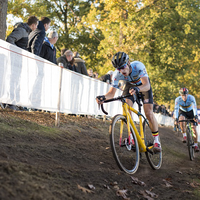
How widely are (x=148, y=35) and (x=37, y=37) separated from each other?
15.8 meters

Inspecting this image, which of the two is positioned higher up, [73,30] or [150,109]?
[73,30]

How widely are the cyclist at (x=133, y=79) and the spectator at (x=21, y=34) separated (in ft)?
9.26

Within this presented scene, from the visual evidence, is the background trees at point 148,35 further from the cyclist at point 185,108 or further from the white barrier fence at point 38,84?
the white barrier fence at point 38,84

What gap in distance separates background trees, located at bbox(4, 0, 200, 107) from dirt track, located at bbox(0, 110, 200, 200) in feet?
47.4

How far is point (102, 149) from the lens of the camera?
23.6 ft

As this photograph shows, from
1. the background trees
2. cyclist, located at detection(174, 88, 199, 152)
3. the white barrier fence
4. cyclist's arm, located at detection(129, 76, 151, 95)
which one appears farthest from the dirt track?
the background trees

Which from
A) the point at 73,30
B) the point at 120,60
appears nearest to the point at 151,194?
the point at 120,60

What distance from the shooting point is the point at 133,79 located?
6.35 m

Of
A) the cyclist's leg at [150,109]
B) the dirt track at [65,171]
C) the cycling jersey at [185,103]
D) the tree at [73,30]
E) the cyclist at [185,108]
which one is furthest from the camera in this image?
the tree at [73,30]

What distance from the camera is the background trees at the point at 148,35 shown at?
21.4 metres

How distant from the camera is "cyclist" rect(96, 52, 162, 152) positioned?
18.6ft

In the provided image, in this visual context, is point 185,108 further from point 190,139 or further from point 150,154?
point 150,154

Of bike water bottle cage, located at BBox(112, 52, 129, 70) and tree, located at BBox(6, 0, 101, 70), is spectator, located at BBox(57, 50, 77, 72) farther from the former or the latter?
tree, located at BBox(6, 0, 101, 70)

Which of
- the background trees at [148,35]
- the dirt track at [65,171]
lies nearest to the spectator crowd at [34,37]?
the dirt track at [65,171]
